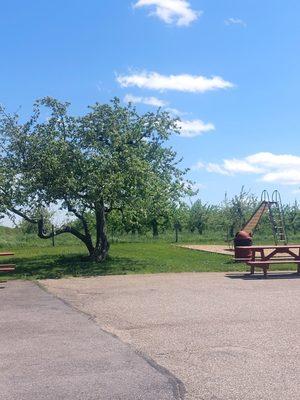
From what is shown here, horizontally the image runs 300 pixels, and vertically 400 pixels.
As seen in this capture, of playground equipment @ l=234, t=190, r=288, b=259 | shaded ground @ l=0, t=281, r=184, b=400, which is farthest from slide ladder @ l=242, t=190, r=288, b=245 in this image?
shaded ground @ l=0, t=281, r=184, b=400

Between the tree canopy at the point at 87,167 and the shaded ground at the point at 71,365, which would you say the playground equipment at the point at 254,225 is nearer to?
the tree canopy at the point at 87,167

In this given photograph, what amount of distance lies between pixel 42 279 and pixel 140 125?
257 inches

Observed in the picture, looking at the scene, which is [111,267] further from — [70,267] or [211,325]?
[211,325]

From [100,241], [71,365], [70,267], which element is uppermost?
[100,241]

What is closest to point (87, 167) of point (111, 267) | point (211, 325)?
point (111, 267)

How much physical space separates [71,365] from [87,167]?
416 inches

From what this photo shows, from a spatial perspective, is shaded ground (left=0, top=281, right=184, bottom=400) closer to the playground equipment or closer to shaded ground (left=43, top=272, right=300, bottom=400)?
shaded ground (left=43, top=272, right=300, bottom=400)

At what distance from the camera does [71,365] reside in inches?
218

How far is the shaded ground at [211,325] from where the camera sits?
198 inches

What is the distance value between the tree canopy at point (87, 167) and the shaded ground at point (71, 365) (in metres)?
7.57

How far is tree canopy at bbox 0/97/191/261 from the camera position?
51.1 feet

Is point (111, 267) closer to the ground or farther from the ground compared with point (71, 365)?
farther from the ground

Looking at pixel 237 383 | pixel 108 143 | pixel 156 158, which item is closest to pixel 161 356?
pixel 237 383

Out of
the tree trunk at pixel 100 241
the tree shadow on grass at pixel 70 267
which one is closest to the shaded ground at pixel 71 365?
the tree shadow on grass at pixel 70 267
